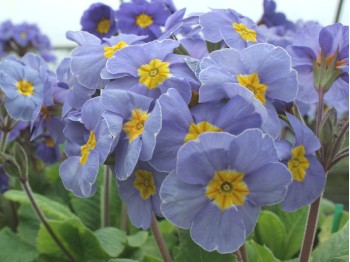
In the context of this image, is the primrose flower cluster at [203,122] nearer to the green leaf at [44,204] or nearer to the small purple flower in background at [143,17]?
the small purple flower in background at [143,17]

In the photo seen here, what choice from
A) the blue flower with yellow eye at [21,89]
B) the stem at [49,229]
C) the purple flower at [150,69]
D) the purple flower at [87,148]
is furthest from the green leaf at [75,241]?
the purple flower at [150,69]

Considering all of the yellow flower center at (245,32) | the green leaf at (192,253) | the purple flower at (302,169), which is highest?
the yellow flower center at (245,32)

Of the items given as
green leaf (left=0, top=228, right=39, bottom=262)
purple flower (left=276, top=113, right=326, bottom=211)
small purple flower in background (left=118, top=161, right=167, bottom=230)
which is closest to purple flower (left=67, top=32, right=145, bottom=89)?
small purple flower in background (left=118, top=161, right=167, bottom=230)

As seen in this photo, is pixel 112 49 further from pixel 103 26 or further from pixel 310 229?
pixel 103 26

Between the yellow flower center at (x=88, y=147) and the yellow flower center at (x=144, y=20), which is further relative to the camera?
the yellow flower center at (x=144, y=20)

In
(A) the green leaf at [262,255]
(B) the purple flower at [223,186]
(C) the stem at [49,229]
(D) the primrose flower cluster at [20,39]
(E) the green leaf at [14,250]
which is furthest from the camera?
(D) the primrose flower cluster at [20,39]

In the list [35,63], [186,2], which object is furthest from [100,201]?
[186,2]

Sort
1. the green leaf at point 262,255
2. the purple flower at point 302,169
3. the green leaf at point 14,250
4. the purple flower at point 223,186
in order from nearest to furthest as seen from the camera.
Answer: the purple flower at point 223,186, the purple flower at point 302,169, the green leaf at point 262,255, the green leaf at point 14,250
